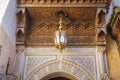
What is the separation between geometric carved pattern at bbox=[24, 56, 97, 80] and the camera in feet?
10.3

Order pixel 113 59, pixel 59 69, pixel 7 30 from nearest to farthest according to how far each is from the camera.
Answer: pixel 7 30, pixel 59 69, pixel 113 59

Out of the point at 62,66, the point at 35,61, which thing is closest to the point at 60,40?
the point at 62,66

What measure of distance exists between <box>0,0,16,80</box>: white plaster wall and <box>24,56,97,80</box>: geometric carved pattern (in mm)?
323

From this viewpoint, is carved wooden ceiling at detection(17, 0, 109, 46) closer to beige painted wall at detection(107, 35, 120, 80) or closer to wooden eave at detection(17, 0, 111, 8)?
wooden eave at detection(17, 0, 111, 8)

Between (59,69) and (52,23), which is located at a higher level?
(52,23)

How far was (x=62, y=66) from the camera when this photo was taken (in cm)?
319

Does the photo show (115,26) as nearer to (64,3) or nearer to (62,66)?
(64,3)

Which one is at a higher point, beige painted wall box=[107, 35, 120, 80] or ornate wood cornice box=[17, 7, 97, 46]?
ornate wood cornice box=[17, 7, 97, 46]

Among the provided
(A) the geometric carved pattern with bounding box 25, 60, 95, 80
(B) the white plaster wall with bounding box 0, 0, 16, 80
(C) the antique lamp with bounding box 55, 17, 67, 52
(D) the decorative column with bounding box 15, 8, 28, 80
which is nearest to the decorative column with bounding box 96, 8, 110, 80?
(A) the geometric carved pattern with bounding box 25, 60, 95, 80

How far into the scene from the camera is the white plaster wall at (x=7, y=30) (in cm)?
258

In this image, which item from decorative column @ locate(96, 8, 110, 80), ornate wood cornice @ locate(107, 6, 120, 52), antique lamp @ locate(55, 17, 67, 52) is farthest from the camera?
decorative column @ locate(96, 8, 110, 80)

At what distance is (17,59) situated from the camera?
3215 millimetres

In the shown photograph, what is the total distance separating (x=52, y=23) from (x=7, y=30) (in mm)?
965

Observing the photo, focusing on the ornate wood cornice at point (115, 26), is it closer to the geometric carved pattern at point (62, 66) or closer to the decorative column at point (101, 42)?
the decorative column at point (101, 42)
